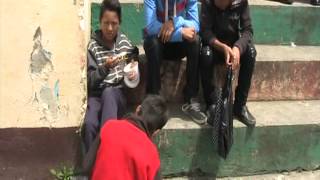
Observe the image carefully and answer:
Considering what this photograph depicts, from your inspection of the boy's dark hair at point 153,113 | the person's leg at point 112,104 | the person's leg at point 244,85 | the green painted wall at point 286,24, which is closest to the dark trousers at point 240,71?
the person's leg at point 244,85

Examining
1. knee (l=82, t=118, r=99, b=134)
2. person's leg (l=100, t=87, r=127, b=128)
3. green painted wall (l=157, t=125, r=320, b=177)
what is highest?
person's leg (l=100, t=87, r=127, b=128)

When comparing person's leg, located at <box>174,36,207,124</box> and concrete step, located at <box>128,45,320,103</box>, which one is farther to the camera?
concrete step, located at <box>128,45,320,103</box>

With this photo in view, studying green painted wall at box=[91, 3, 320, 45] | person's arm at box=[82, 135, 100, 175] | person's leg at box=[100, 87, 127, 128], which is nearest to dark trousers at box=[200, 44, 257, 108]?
person's leg at box=[100, 87, 127, 128]

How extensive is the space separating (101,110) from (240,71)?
114 cm

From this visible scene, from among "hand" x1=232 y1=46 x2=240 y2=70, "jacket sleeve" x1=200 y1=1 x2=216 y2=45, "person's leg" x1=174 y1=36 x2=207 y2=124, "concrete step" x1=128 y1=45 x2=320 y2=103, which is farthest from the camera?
"concrete step" x1=128 y1=45 x2=320 y2=103

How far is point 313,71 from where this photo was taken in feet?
17.8

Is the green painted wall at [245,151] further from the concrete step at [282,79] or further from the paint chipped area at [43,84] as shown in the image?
the paint chipped area at [43,84]

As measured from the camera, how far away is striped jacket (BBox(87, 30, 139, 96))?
448cm

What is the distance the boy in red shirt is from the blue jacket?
137 centimetres

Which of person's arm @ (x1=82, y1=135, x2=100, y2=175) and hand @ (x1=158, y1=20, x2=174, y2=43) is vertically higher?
hand @ (x1=158, y1=20, x2=174, y2=43)

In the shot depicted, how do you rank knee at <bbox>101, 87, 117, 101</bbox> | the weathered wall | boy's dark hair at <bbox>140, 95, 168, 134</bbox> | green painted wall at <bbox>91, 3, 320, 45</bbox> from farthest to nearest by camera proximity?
green painted wall at <bbox>91, 3, 320, 45</bbox> < knee at <bbox>101, 87, 117, 101</bbox> < the weathered wall < boy's dark hair at <bbox>140, 95, 168, 134</bbox>

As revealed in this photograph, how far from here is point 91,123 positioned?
4.29 meters

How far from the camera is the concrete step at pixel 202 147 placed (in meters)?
4.33

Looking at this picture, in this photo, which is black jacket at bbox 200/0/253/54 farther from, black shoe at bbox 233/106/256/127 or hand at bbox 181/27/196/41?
black shoe at bbox 233/106/256/127
